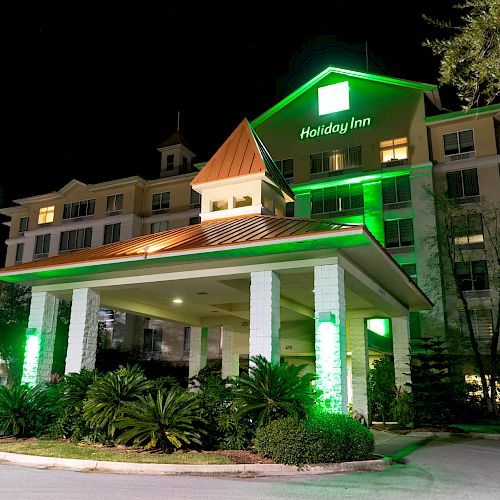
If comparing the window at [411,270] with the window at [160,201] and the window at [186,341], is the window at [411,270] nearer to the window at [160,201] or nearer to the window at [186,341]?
the window at [186,341]

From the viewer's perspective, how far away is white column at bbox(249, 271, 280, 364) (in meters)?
13.3

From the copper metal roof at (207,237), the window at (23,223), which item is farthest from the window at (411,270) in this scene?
the window at (23,223)

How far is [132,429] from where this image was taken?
12008 mm

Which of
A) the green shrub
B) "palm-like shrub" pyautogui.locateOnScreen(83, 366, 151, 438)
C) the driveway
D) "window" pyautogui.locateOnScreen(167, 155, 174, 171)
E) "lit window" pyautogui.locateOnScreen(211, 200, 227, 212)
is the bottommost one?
the driveway

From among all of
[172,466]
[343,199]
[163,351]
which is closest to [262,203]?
[172,466]

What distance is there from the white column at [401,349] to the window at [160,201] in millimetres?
27938

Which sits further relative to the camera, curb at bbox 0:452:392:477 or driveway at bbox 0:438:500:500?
curb at bbox 0:452:392:477

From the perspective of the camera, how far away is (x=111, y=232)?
150 ft

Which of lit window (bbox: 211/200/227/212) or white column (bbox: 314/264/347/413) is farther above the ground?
lit window (bbox: 211/200/227/212)

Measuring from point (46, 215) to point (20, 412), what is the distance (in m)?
39.0

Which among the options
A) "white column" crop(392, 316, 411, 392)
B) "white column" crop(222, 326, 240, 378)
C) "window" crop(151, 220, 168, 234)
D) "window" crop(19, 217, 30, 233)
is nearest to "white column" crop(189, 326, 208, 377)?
"white column" crop(222, 326, 240, 378)

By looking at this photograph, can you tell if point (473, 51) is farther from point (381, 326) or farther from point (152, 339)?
point (152, 339)

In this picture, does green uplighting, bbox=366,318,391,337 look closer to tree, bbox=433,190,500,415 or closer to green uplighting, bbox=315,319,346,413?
tree, bbox=433,190,500,415

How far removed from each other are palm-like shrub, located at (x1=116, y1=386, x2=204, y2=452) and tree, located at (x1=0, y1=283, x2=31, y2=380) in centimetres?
2633
